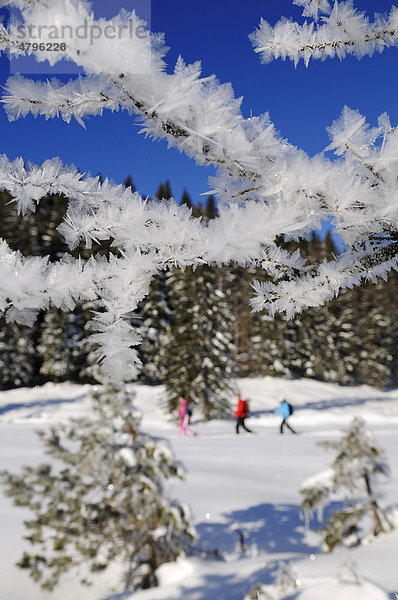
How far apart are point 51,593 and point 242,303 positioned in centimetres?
3736

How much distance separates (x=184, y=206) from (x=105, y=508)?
10.3ft

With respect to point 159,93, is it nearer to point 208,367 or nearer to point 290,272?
point 290,272

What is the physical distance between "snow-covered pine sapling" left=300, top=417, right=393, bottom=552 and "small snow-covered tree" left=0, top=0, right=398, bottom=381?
309 centimetres

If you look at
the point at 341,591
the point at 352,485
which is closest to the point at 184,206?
the point at 341,591

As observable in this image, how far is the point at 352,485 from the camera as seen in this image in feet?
12.6

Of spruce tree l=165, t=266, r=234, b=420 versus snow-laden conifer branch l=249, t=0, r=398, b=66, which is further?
spruce tree l=165, t=266, r=234, b=420

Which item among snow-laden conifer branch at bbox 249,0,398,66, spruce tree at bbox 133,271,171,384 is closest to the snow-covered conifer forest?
snow-laden conifer branch at bbox 249,0,398,66

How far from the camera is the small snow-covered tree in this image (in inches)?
36.9

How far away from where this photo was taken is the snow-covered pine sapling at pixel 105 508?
329 centimetres

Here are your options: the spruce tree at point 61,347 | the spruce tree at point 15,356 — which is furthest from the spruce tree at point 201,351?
the spruce tree at point 15,356

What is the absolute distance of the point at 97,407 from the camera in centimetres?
380

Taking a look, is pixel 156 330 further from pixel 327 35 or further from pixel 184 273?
pixel 327 35

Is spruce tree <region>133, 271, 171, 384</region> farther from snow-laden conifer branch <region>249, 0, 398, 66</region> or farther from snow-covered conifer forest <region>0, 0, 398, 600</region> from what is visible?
snow-laden conifer branch <region>249, 0, 398, 66</region>

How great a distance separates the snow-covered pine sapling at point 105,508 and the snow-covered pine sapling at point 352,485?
4.23 feet
